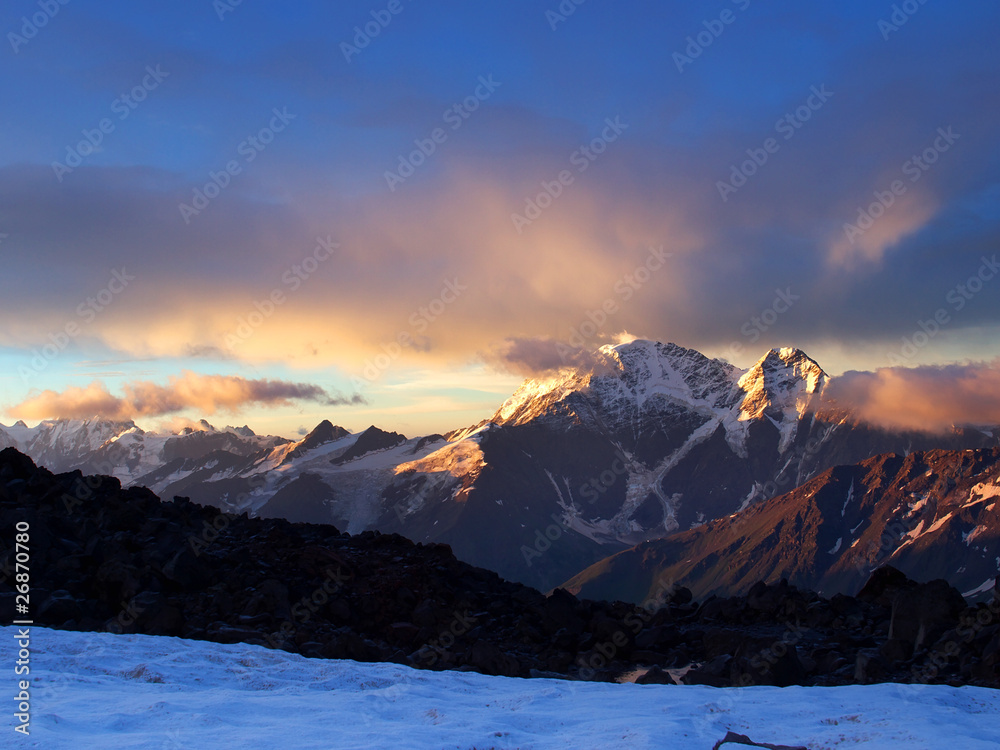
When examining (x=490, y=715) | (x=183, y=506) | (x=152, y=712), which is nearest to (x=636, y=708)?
(x=490, y=715)

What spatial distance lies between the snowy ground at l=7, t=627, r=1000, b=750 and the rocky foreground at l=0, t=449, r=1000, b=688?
5001mm

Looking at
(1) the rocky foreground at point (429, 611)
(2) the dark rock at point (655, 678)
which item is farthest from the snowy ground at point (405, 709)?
(1) the rocky foreground at point (429, 611)

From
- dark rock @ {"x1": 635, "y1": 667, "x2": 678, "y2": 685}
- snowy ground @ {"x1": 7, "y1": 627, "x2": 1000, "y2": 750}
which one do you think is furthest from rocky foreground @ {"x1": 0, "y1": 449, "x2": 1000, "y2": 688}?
snowy ground @ {"x1": 7, "y1": 627, "x2": 1000, "y2": 750}

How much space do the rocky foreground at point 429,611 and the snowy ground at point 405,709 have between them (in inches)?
197

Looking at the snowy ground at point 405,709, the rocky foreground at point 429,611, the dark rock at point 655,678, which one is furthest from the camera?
the rocky foreground at point 429,611

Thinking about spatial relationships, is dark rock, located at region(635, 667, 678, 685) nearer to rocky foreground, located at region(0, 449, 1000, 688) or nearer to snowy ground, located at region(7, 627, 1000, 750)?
rocky foreground, located at region(0, 449, 1000, 688)

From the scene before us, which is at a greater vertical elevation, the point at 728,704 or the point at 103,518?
the point at 103,518

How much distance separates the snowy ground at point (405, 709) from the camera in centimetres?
2444

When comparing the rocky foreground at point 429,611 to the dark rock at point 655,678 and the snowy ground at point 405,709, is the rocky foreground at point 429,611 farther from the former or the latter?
the snowy ground at point 405,709

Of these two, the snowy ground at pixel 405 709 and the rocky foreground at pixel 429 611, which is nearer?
the snowy ground at pixel 405 709

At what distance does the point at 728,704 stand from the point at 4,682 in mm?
Answer: 25498

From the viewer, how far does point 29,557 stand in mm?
49031

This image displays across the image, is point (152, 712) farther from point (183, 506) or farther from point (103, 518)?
point (183, 506)

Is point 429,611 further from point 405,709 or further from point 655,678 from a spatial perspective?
point 405,709
